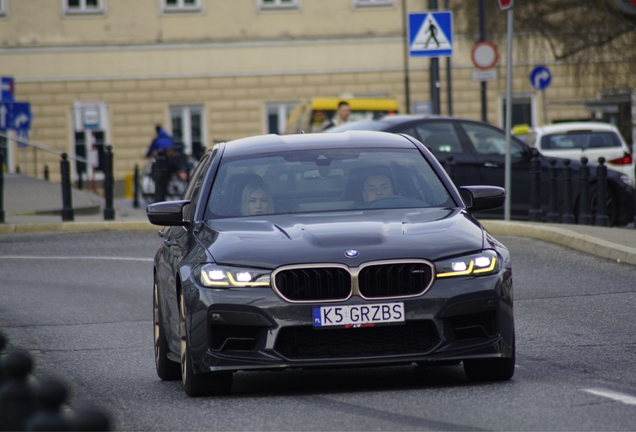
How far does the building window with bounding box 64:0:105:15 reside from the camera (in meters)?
46.4

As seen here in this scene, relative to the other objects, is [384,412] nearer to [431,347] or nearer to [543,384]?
[431,347]

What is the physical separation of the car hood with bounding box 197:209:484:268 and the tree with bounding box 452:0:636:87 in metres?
19.8

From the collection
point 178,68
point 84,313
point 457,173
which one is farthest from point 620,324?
point 178,68

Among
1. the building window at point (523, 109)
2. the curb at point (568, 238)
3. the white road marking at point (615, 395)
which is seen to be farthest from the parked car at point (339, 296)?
the building window at point (523, 109)

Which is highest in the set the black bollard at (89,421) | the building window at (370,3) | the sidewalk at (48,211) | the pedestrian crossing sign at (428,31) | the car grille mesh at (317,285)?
the building window at (370,3)

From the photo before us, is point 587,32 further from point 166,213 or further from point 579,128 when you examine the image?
point 166,213

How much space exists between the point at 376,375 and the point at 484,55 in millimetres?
18085

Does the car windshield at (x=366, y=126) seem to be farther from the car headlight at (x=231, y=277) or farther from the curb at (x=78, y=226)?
the car headlight at (x=231, y=277)

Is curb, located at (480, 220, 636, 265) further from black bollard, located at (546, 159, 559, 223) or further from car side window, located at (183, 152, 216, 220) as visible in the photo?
car side window, located at (183, 152, 216, 220)

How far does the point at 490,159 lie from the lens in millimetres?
20125

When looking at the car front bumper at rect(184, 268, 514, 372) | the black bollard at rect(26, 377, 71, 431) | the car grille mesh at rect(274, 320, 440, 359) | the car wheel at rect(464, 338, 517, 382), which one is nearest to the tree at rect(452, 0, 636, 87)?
the car wheel at rect(464, 338, 517, 382)

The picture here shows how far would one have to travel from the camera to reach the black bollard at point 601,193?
19094 mm

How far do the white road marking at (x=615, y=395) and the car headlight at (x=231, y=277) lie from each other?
5.63 feet

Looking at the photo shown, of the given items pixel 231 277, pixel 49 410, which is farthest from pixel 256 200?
pixel 49 410
